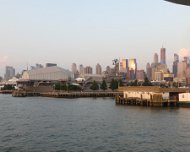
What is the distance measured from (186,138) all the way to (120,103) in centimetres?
5125

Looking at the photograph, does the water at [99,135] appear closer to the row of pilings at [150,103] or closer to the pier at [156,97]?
the row of pilings at [150,103]

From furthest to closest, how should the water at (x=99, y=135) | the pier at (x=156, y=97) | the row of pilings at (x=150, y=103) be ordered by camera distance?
1. the pier at (x=156, y=97)
2. the row of pilings at (x=150, y=103)
3. the water at (x=99, y=135)

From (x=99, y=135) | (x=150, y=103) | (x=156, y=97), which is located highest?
(x=156, y=97)

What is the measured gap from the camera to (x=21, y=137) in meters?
37.7

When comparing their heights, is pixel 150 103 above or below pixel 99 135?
above

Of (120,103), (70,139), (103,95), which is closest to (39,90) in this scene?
(103,95)

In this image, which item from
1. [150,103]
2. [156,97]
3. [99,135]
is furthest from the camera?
[150,103]

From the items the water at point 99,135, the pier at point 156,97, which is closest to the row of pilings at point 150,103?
the pier at point 156,97

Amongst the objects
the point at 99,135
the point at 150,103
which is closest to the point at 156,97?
the point at 150,103

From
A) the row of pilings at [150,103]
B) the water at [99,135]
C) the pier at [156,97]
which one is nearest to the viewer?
the water at [99,135]

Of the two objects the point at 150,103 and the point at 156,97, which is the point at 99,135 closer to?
the point at 150,103

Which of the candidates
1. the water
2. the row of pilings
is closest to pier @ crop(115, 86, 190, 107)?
the row of pilings

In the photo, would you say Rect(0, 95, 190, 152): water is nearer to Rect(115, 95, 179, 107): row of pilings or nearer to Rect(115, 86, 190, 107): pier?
Rect(115, 95, 179, 107): row of pilings

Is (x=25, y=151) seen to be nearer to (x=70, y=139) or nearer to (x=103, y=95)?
(x=70, y=139)
